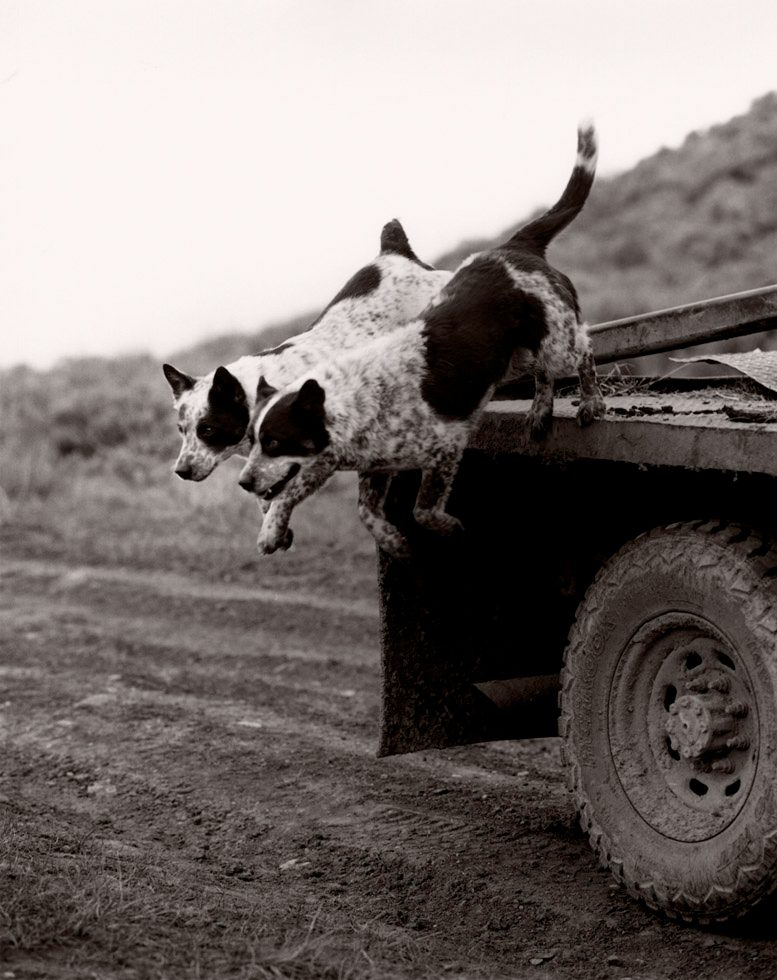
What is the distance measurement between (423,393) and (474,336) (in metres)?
0.24

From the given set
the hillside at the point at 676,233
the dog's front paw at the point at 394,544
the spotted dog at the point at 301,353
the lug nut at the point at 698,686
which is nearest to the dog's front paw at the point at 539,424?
the dog's front paw at the point at 394,544

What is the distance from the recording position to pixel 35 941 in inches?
123

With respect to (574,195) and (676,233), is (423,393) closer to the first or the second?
(574,195)

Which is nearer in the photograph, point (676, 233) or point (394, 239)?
point (394, 239)

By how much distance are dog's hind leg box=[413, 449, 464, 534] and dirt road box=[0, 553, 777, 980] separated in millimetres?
1070

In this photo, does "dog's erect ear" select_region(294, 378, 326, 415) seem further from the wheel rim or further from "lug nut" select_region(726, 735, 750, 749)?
"lug nut" select_region(726, 735, 750, 749)

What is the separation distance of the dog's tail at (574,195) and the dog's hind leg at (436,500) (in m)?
0.99

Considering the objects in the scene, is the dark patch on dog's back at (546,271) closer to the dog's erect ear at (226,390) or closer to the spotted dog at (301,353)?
the spotted dog at (301,353)

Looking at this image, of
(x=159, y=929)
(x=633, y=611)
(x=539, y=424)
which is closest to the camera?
(x=159, y=929)

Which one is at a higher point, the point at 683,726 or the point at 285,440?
the point at 285,440

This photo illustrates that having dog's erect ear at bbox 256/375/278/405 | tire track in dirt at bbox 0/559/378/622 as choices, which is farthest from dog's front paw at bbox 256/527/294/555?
tire track in dirt at bbox 0/559/378/622

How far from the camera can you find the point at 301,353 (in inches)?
199

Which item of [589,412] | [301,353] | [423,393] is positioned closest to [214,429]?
[301,353]

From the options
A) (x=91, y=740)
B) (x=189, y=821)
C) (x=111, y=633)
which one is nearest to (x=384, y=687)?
(x=189, y=821)
